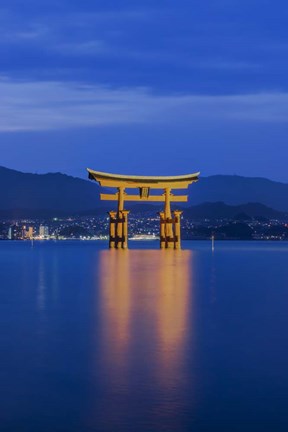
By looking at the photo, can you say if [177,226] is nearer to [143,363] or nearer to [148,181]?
[148,181]

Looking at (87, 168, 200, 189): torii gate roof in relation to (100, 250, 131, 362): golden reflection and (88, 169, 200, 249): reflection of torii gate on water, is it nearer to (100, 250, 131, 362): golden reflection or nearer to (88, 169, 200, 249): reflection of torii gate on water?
(88, 169, 200, 249): reflection of torii gate on water

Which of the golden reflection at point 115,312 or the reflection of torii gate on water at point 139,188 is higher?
the reflection of torii gate on water at point 139,188

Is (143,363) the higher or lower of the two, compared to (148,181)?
lower

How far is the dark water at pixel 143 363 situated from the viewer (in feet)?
30.6

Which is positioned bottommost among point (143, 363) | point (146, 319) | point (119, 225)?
point (143, 363)

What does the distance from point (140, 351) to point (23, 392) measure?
3.73 metres

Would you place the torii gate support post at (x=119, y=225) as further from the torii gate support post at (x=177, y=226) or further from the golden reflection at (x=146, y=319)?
the golden reflection at (x=146, y=319)

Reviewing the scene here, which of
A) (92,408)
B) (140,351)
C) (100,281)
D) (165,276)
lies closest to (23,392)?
(92,408)

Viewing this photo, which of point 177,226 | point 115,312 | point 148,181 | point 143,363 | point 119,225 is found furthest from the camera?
point 177,226

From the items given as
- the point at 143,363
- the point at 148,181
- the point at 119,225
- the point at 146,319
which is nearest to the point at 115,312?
the point at 146,319

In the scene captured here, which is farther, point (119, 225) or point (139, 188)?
point (119, 225)

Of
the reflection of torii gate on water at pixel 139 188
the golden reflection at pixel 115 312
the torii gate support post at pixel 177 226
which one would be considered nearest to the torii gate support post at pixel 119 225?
the reflection of torii gate on water at pixel 139 188

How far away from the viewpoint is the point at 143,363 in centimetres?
1266

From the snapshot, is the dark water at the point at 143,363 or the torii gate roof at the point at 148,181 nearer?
the dark water at the point at 143,363
